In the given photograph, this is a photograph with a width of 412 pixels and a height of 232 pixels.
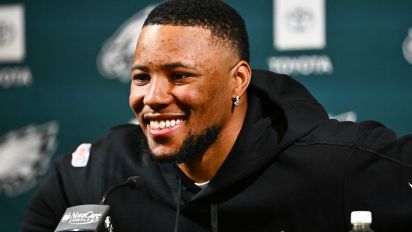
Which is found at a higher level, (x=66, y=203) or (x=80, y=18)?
(x=80, y=18)

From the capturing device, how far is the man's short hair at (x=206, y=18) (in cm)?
134

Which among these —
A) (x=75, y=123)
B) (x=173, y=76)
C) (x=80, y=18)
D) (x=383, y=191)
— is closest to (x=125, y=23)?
(x=80, y=18)

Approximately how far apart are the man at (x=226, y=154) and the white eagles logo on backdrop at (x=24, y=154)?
2.22ft

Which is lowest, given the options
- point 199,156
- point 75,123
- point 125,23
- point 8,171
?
point 8,171

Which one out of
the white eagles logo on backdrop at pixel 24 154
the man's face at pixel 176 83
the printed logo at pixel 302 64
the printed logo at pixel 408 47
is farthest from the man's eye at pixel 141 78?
the white eagles logo on backdrop at pixel 24 154

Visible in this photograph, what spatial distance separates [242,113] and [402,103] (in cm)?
59

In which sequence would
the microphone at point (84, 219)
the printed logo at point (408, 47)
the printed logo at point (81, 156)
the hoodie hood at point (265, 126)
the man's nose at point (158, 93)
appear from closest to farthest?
the microphone at point (84, 219) < the man's nose at point (158, 93) < the hoodie hood at point (265, 126) < the printed logo at point (81, 156) < the printed logo at point (408, 47)

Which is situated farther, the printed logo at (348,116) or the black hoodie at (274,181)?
the printed logo at (348,116)

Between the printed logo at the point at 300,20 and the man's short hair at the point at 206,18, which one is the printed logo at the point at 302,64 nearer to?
the printed logo at the point at 300,20

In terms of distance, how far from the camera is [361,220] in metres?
1.14

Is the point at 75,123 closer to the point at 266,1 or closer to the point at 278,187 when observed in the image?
the point at 266,1

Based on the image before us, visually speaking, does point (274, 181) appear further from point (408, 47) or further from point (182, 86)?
point (408, 47)

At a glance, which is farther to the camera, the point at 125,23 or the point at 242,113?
the point at 125,23

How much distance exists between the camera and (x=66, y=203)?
1.54 m
